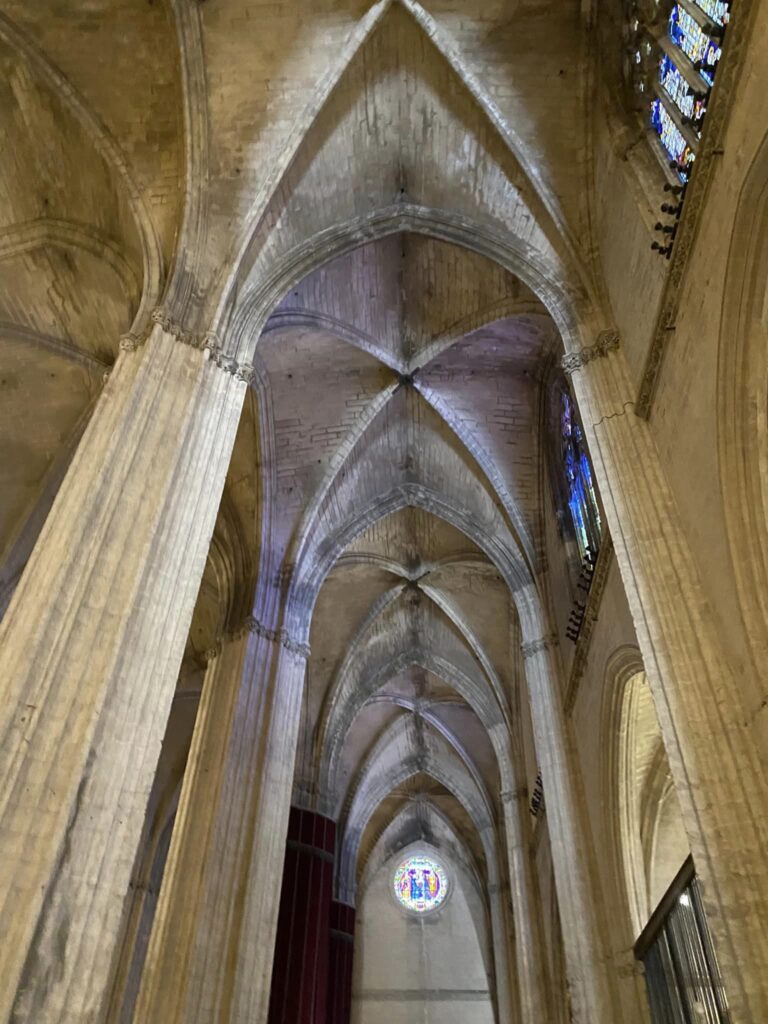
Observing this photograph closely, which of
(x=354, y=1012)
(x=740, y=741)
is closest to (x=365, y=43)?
(x=740, y=741)

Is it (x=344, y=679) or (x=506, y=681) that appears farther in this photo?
(x=344, y=679)

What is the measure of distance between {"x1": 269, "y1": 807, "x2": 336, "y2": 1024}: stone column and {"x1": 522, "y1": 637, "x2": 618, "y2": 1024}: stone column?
486 centimetres

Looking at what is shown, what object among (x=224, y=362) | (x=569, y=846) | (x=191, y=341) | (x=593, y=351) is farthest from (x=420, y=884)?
(x=191, y=341)

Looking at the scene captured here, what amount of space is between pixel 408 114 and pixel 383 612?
9.26m

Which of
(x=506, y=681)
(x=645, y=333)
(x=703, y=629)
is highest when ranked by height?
(x=506, y=681)

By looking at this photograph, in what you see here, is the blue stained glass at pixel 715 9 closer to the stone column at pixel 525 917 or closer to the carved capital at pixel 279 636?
the carved capital at pixel 279 636

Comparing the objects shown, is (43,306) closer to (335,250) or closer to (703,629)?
(335,250)

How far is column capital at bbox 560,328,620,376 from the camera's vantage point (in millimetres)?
7062

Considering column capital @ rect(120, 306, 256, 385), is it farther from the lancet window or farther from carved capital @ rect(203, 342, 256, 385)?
the lancet window

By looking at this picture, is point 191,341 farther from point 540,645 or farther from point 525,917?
point 525,917

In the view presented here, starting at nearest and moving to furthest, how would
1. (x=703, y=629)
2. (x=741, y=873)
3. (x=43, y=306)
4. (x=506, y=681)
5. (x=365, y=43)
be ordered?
(x=741, y=873) → (x=703, y=629) → (x=365, y=43) → (x=43, y=306) → (x=506, y=681)

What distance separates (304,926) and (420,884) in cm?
953

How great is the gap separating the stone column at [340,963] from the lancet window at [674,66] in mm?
14748

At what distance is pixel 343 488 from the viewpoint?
1245 centimetres
